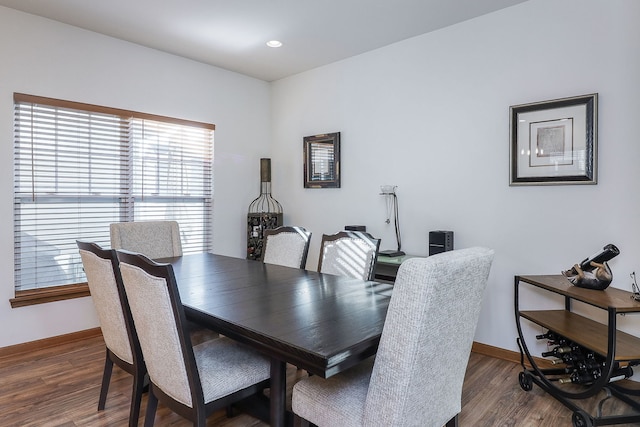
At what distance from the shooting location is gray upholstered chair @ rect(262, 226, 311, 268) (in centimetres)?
281

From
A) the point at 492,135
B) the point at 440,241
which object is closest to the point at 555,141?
the point at 492,135

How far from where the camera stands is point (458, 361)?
1440mm

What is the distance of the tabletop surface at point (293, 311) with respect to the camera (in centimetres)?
125

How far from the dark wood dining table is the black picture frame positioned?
1.90m

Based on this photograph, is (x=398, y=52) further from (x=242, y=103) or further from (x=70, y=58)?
(x=70, y=58)

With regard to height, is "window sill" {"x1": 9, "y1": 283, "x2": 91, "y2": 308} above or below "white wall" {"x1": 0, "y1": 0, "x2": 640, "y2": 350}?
below

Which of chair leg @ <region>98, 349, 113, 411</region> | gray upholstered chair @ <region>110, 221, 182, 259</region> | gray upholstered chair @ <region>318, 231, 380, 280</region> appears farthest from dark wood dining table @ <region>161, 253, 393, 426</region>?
gray upholstered chair @ <region>110, 221, 182, 259</region>

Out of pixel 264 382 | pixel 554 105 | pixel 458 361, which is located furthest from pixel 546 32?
pixel 264 382

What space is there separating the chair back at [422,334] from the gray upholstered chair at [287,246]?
1.54 metres

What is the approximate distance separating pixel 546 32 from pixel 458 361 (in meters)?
2.52

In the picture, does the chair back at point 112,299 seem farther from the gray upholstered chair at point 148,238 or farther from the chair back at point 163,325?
the gray upholstered chair at point 148,238

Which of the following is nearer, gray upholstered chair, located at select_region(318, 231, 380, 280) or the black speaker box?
gray upholstered chair, located at select_region(318, 231, 380, 280)

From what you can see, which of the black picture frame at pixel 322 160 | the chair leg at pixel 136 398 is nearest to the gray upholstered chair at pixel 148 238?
the chair leg at pixel 136 398

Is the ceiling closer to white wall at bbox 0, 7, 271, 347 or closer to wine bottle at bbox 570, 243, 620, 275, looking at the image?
white wall at bbox 0, 7, 271, 347
